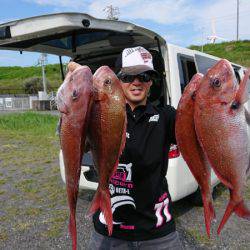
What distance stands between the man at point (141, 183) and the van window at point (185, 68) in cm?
243

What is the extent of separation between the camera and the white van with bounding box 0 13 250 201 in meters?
3.66

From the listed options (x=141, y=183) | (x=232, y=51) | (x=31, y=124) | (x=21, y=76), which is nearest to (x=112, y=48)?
(x=141, y=183)

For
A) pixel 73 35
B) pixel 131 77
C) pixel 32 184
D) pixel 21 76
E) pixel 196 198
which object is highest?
pixel 73 35

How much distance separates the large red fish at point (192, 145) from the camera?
2.08 meters

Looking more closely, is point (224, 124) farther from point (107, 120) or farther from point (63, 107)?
point (63, 107)

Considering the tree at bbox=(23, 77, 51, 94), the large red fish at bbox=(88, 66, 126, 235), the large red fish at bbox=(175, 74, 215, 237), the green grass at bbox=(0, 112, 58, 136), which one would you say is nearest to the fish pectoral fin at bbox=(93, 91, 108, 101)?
the large red fish at bbox=(88, 66, 126, 235)

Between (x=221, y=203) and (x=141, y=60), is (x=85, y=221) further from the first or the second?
(x=141, y=60)

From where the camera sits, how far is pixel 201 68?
5703 millimetres

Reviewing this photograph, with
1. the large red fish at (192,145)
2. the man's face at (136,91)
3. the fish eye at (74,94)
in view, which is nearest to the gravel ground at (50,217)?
the man's face at (136,91)

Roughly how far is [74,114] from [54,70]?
58.7 meters

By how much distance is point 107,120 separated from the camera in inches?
80.6

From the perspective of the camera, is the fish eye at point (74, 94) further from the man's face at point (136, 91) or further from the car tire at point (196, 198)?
the car tire at point (196, 198)

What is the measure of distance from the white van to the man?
125 centimetres

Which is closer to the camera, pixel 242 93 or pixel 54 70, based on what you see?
pixel 242 93
